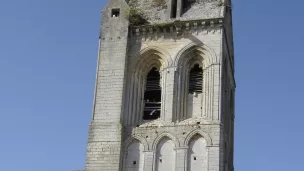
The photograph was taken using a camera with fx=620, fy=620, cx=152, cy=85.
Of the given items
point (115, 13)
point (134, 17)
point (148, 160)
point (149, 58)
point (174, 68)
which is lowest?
point (148, 160)

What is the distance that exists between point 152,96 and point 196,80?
1691 millimetres

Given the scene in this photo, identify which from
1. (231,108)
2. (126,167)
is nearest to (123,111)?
(126,167)

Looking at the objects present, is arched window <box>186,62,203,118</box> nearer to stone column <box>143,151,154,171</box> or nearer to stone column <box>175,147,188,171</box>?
stone column <box>175,147,188,171</box>

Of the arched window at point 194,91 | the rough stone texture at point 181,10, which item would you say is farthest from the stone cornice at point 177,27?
the arched window at point 194,91

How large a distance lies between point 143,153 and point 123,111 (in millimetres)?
1735

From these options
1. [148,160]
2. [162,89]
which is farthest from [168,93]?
[148,160]

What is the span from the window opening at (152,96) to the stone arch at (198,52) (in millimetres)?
1005

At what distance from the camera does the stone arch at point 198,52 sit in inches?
860

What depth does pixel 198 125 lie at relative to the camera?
67.7 feet

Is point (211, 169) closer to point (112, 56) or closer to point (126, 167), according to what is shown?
point (126, 167)

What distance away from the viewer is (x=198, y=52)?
72.8 feet

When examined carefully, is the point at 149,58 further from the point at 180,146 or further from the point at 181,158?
the point at 181,158

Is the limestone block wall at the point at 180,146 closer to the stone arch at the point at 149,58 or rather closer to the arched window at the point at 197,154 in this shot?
the arched window at the point at 197,154

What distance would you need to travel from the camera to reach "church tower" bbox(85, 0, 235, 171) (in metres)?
20.6
